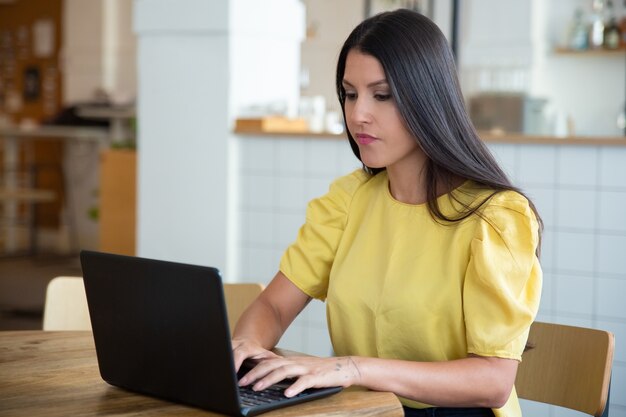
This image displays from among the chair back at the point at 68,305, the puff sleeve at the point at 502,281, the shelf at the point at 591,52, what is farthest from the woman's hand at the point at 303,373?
the shelf at the point at 591,52

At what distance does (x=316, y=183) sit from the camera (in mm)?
3715

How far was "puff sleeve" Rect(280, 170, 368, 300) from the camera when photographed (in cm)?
187

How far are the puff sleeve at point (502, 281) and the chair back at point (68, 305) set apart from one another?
0.99 metres

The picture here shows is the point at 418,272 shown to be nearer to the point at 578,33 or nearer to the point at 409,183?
the point at 409,183

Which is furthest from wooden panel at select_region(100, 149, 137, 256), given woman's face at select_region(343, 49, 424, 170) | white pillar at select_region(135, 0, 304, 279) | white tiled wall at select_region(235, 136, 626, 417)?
woman's face at select_region(343, 49, 424, 170)

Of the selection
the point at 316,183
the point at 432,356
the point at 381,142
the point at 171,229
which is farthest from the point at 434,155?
the point at 171,229

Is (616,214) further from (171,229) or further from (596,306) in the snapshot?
(171,229)

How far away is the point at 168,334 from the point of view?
1292 millimetres

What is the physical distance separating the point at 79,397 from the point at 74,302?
876mm

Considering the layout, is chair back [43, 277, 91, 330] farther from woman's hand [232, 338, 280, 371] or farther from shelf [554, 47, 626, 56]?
shelf [554, 47, 626, 56]

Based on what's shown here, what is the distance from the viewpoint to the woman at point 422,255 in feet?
4.99

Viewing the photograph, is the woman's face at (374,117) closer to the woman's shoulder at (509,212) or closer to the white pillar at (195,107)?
the woman's shoulder at (509,212)

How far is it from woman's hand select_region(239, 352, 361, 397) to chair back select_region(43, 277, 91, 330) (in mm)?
927

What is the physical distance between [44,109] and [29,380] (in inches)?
309
